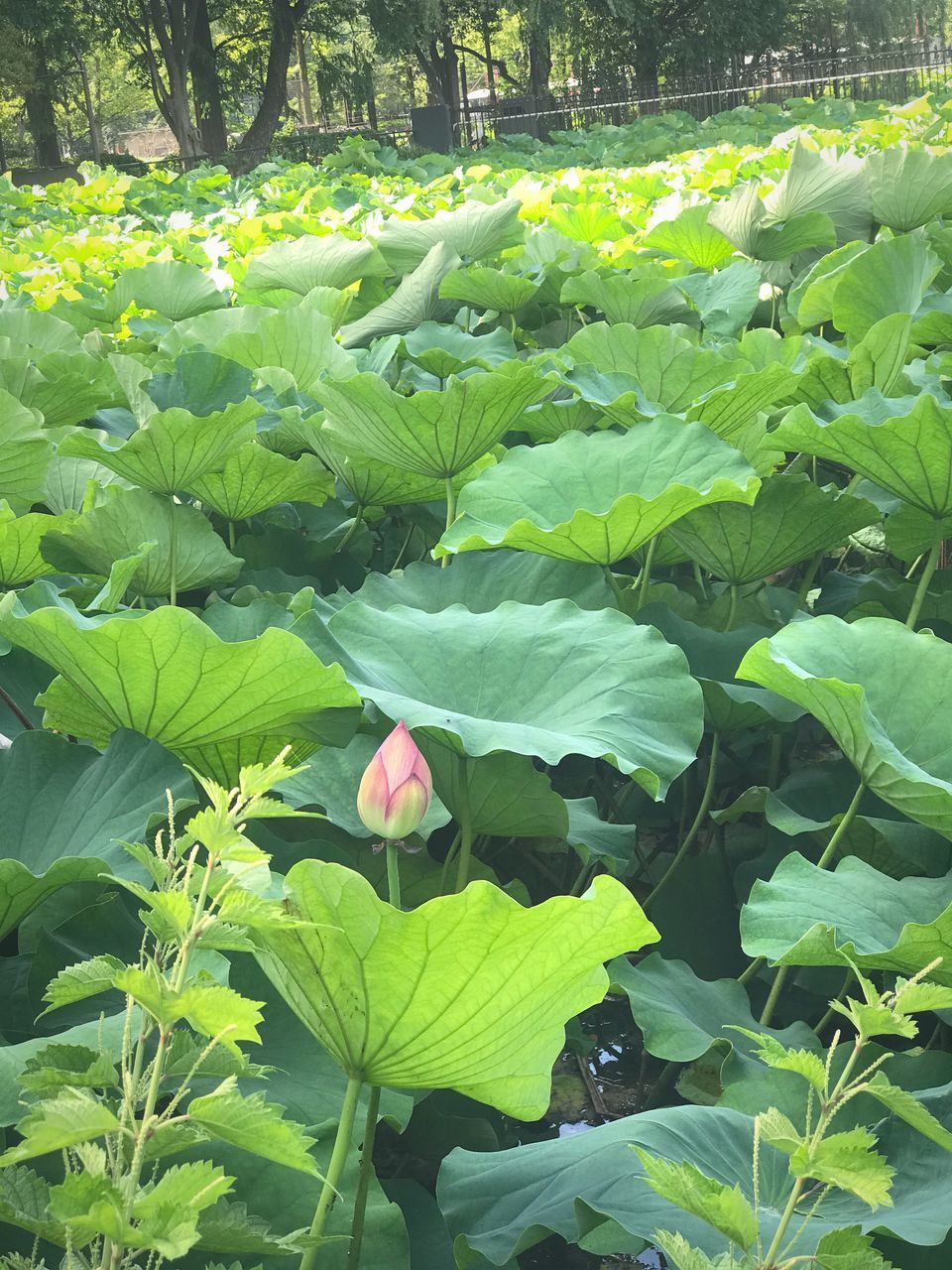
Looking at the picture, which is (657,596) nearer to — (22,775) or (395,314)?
(22,775)

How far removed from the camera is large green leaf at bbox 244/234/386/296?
7.30ft

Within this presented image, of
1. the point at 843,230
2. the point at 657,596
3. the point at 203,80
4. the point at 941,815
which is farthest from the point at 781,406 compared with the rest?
the point at 203,80

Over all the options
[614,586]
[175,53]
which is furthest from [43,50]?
[614,586]

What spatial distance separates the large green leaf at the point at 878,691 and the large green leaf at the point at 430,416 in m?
0.45

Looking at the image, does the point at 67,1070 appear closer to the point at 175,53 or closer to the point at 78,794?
the point at 78,794

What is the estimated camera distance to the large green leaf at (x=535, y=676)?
931mm

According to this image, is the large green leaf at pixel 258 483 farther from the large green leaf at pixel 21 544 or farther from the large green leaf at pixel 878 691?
the large green leaf at pixel 878 691

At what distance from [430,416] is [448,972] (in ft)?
2.56

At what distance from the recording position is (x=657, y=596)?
1344 mm

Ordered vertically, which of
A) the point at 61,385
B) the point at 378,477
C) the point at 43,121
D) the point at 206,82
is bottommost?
the point at 378,477

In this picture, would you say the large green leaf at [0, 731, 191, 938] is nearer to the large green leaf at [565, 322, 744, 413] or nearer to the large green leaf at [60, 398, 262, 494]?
the large green leaf at [60, 398, 262, 494]

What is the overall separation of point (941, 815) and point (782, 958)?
0.19 m

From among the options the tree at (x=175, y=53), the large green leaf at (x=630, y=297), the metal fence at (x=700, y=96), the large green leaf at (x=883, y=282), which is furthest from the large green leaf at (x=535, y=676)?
the tree at (x=175, y=53)

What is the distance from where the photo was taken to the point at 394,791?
758mm
